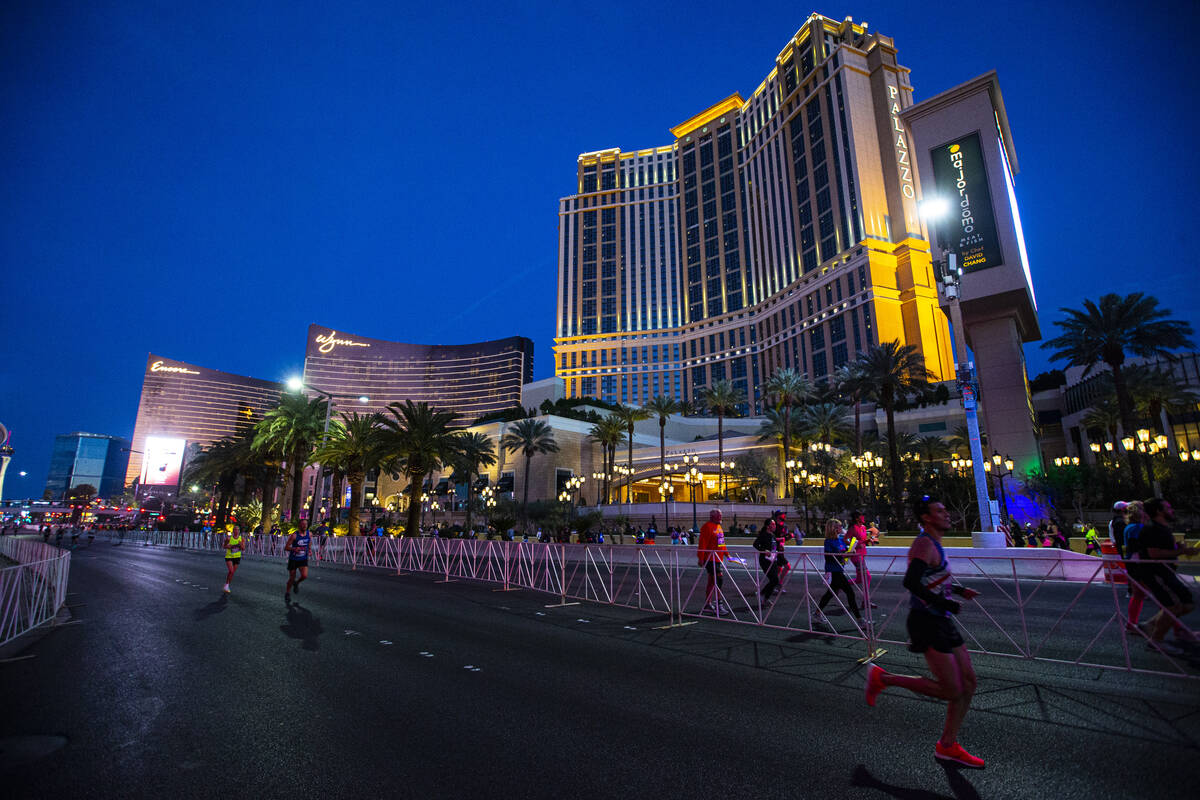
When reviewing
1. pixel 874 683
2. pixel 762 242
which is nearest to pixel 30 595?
pixel 874 683

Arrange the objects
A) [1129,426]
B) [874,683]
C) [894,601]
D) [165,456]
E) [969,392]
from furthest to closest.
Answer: [165,456], [1129,426], [969,392], [894,601], [874,683]

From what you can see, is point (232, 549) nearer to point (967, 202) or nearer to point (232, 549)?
point (232, 549)

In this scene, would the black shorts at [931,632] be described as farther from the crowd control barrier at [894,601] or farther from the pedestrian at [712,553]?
the pedestrian at [712,553]

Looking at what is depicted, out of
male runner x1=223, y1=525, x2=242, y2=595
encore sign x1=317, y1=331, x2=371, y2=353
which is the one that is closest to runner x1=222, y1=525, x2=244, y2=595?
male runner x1=223, y1=525, x2=242, y2=595

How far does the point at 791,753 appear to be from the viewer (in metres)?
4.12

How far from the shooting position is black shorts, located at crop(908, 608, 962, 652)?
4051 millimetres

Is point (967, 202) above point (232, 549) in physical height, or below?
above

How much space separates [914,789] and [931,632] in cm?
106

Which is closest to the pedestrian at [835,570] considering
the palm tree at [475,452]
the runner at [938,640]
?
the runner at [938,640]

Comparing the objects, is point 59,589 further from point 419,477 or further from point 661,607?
point 419,477

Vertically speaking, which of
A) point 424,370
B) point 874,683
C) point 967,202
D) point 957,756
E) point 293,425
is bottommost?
point 957,756

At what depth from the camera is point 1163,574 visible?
21.6 feet

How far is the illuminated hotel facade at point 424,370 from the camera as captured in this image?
17388cm

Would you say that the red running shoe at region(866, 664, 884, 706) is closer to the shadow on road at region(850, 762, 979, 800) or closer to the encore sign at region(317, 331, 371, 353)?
Result: the shadow on road at region(850, 762, 979, 800)
